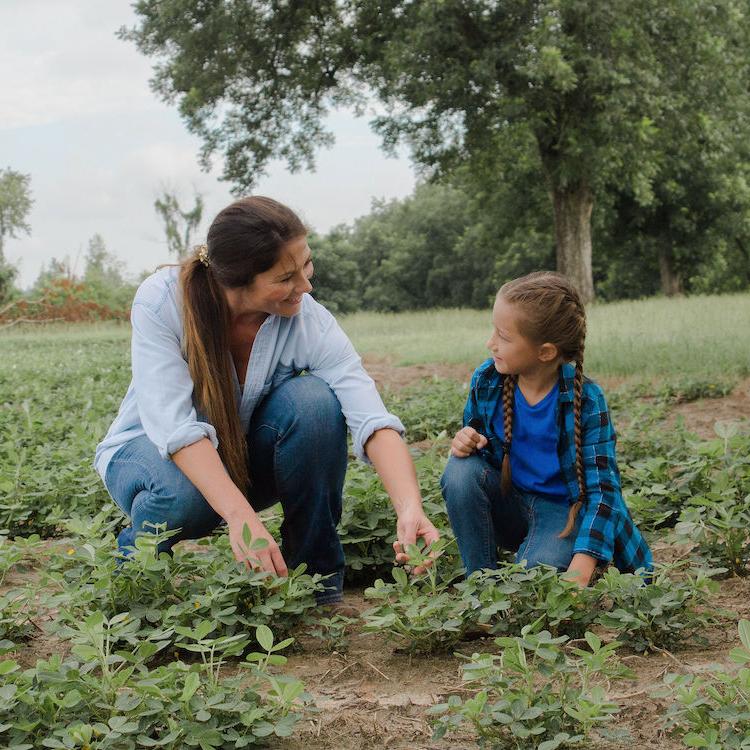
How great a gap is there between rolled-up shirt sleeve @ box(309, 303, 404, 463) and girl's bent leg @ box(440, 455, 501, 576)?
0.23 metres

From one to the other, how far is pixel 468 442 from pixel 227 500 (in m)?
0.74

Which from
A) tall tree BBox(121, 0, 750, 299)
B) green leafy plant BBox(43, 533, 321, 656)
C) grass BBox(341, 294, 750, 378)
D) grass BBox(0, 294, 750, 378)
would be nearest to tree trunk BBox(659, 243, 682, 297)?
tall tree BBox(121, 0, 750, 299)

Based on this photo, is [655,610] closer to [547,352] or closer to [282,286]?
[547,352]

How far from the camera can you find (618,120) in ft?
53.6

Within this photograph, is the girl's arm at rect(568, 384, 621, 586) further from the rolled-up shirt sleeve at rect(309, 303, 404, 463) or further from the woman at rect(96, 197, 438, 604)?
the rolled-up shirt sleeve at rect(309, 303, 404, 463)

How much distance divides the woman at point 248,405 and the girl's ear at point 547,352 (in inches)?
18.5

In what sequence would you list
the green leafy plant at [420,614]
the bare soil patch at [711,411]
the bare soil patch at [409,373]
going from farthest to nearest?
1. the bare soil patch at [409,373]
2. the bare soil patch at [711,411]
3. the green leafy plant at [420,614]

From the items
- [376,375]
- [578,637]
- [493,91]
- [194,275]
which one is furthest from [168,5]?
[578,637]

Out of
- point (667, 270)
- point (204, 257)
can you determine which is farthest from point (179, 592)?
point (667, 270)

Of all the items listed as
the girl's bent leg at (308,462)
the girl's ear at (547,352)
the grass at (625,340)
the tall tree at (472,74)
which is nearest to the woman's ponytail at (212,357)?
the girl's bent leg at (308,462)

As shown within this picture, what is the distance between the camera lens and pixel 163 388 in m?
2.83

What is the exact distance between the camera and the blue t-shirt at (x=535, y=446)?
9.39ft

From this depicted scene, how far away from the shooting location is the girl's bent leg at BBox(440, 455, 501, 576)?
2.81 meters

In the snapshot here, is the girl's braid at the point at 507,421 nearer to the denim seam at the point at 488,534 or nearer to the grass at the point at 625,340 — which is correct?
the denim seam at the point at 488,534
